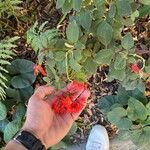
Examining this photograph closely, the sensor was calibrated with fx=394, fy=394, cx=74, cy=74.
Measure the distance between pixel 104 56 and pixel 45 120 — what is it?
538 millimetres

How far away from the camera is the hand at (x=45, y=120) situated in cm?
178

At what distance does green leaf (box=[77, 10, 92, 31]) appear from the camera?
139cm

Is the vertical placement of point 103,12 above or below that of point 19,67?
above

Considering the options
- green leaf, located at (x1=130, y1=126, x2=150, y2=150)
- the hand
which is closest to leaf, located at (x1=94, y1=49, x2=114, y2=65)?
the hand

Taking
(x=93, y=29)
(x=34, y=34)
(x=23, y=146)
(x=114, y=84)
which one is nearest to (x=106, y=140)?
(x=114, y=84)

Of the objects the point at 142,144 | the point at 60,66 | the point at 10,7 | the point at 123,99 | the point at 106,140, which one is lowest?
the point at 106,140

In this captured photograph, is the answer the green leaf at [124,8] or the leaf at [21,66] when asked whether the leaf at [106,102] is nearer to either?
the leaf at [21,66]

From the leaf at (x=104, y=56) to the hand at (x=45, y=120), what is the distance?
370 mm

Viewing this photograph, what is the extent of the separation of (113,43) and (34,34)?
48 centimetres

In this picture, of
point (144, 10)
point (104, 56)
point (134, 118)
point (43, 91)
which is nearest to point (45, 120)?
point (43, 91)

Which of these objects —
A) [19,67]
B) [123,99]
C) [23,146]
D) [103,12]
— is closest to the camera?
[103,12]

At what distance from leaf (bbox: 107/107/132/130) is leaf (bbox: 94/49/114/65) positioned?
43 cm

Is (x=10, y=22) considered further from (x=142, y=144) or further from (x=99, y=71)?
(x=142, y=144)

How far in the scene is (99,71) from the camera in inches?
80.4
